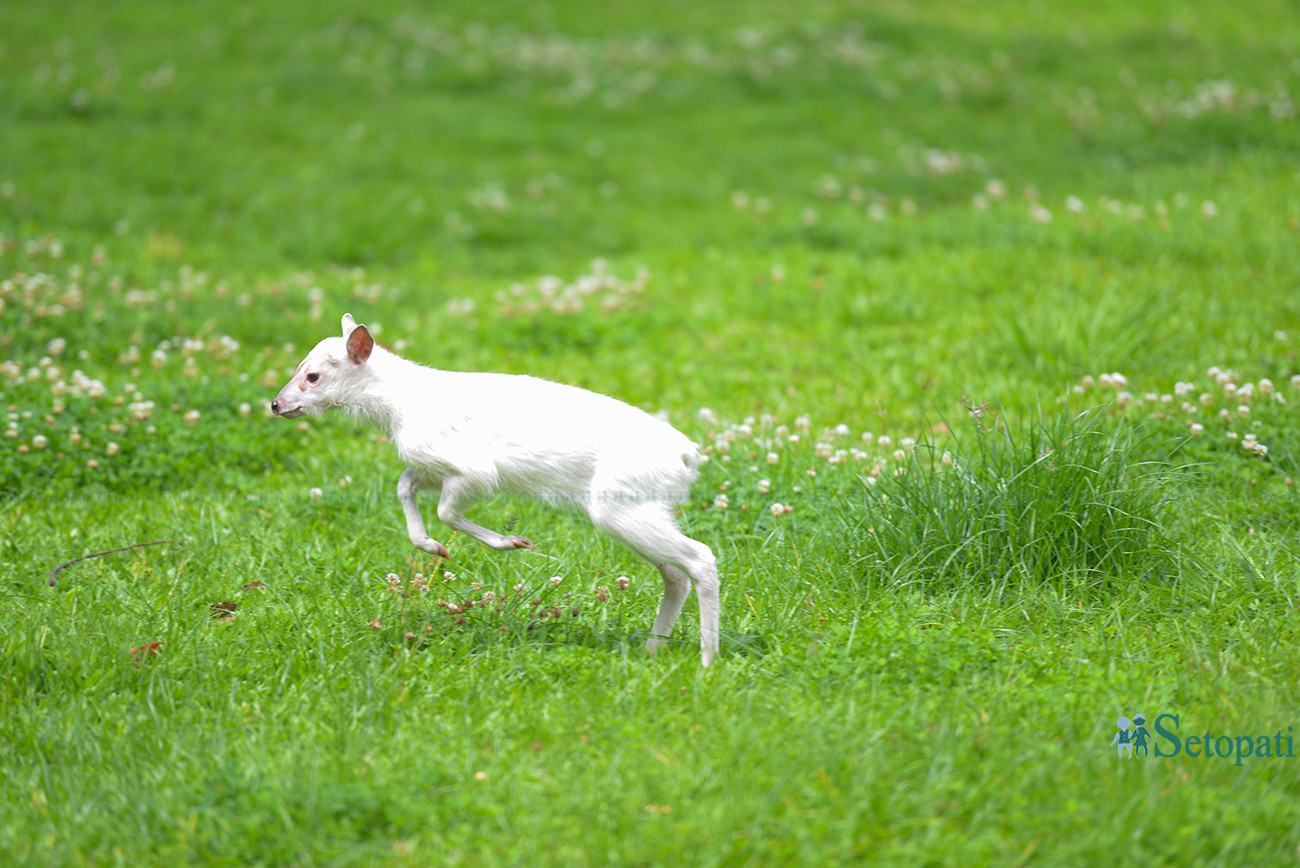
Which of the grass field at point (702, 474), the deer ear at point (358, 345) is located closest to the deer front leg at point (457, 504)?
the grass field at point (702, 474)

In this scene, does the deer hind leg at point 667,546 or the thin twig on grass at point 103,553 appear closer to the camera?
the deer hind leg at point 667,546

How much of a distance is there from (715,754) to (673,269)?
21.6 feet

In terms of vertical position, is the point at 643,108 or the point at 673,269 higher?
the point at 643,108

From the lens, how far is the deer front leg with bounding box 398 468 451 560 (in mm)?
3878

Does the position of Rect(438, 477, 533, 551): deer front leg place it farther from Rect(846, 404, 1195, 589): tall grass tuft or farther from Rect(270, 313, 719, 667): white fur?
Rect(846, 404, 1195, 589): tall grass tuft

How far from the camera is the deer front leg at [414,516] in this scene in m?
3.88

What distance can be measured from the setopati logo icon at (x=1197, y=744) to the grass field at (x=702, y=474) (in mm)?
14

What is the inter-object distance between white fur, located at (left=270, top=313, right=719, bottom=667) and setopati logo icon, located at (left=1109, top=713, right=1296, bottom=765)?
1.39 meters

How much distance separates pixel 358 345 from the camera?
411 cm

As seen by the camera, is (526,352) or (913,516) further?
(526,352)

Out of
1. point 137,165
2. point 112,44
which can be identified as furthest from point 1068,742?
point 112,44

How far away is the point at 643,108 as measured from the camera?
13305 millimetres

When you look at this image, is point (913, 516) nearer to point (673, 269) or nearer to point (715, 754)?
point (715, 754)

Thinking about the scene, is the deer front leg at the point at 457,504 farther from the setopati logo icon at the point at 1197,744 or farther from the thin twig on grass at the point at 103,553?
the setopati logo icon at the point at 1197,744
